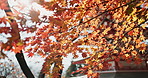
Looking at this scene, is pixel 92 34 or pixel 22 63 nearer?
pixel 22 63

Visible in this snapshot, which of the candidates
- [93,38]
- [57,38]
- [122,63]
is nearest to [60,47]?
[57,38]

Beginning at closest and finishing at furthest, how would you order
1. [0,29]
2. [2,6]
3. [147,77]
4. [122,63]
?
1. [0,29]
2. [2,6]
3. [147,77]
4. [122,63]

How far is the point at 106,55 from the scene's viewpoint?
242 inches

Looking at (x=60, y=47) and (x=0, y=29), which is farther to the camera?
(x=60, y=47)

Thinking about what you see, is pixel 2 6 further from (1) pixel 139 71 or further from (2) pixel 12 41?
(1) pixel 139 71

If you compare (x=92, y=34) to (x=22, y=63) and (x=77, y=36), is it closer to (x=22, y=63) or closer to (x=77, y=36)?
(x=77, y=36)

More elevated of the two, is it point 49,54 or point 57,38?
point 57,38

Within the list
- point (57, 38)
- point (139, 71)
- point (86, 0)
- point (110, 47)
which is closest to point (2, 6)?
point (57, 38)

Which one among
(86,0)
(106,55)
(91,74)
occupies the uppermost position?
(86,0)

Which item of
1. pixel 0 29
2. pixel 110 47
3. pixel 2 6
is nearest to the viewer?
pixel 0 29

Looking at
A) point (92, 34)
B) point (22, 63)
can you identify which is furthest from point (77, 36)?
point (22, 63)

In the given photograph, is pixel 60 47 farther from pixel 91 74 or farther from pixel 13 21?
pixel 91 74

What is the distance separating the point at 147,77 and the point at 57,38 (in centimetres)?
742

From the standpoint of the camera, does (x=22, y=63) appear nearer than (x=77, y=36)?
Yes
